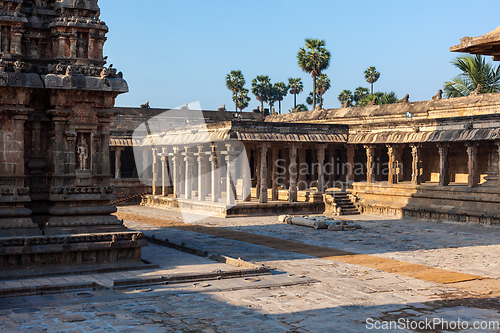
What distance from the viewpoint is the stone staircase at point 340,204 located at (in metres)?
35.2

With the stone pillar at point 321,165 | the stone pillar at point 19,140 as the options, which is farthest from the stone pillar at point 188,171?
the stone pillar at point 19,140

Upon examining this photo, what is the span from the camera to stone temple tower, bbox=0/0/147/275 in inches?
639

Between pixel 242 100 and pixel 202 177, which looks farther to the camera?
pixel 242 100

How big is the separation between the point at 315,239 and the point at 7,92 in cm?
1387

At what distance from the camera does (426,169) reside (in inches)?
1538

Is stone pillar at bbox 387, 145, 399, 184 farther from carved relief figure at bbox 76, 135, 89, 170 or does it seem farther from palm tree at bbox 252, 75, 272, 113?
palm tree at bbox 252, 75, 272, 113

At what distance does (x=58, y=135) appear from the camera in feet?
55.7

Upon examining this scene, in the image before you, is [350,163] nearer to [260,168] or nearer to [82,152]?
[260,168]

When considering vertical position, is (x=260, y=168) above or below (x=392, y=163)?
below

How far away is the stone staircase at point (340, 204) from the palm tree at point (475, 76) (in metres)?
18.1

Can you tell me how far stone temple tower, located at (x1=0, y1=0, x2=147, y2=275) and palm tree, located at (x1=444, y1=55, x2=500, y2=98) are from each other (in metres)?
37.8

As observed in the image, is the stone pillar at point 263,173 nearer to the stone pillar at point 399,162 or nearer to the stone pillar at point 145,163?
the stone pillar at point 399,162

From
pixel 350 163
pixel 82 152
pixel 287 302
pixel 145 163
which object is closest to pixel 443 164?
pixel 350 163

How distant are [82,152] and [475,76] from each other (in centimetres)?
3922
